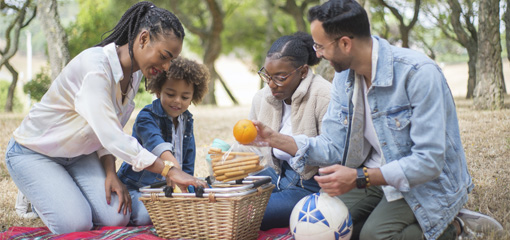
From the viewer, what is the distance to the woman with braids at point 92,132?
150 inches

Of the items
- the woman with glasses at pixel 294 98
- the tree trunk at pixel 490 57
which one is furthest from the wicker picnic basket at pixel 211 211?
the tree trunk at pixel 490 57

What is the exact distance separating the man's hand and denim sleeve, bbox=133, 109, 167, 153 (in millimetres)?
1538

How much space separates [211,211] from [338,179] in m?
0.95

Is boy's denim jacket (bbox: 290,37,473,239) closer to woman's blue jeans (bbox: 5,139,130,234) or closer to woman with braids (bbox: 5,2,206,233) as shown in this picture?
woman with braids (bbox: 5,2,206,233)

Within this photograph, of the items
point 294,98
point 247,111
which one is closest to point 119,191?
point 294,98

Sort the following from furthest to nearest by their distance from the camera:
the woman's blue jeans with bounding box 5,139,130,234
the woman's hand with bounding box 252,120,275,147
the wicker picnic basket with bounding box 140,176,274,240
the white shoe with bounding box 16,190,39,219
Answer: the white shoe with bounding box 16,190,39,219, the woman's blue jeans with bounding box 5,139,130,234, the woman's hand with bounding box 252,120,275,147, the wicker picnic basket with bounding box 140,176,274,240

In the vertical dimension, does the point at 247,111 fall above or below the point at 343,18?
below

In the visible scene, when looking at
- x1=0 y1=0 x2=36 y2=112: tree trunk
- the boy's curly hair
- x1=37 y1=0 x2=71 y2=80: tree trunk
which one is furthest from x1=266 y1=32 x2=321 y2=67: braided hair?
x1=0 y1=0 x2=36 y2=112: tree trunk

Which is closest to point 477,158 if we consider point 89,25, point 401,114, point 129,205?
point 401,114

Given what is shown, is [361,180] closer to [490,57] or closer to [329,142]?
[329,142]

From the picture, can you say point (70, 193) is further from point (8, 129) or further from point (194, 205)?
point (8, 129)

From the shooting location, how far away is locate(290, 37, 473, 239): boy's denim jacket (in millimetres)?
3277

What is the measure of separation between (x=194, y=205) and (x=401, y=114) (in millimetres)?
1571

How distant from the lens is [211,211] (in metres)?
3.64
